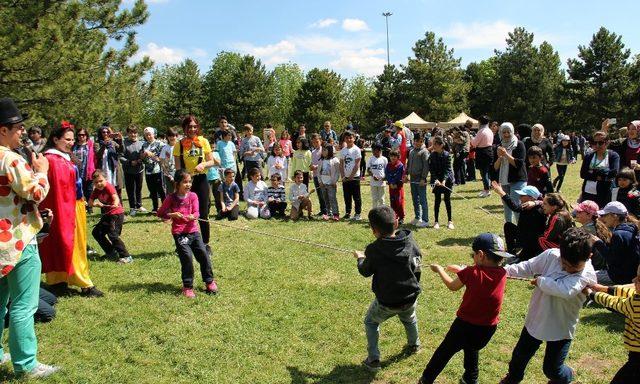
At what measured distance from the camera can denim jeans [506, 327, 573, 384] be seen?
146 inches

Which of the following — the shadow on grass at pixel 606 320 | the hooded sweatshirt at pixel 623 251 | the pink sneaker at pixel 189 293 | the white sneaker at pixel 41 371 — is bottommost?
the shadow on grass at pixel 606 320

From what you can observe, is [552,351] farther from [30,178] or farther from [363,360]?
[30,178]

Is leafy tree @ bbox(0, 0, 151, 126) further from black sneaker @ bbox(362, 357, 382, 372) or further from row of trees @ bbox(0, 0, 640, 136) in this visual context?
row of trees @ bbox(0, 0, 640, 136)

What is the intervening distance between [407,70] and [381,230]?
53.4 meters

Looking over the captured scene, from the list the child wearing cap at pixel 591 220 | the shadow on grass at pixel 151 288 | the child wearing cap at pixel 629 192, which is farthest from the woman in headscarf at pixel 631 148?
the shadow on grass at pixel 151 288

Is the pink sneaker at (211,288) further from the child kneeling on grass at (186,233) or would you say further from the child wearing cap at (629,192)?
the child wearing cap at (629,192)

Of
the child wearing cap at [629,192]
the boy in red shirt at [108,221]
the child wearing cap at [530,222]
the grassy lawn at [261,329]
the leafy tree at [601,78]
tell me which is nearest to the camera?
the grassy lawn at [261,329]

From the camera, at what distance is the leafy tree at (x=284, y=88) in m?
63.7

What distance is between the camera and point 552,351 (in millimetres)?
3727

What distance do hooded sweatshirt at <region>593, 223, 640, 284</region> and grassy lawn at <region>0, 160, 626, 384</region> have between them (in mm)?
517

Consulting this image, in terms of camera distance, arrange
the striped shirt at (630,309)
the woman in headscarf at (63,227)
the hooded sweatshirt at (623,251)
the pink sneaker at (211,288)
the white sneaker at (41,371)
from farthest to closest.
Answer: the pink sneaker at (211,288)
the woman in headscarf at (63,227)
the hooded sweatshirt at (623,251)
the white sneaker at (41,371)
the striped shirt at (630,309)

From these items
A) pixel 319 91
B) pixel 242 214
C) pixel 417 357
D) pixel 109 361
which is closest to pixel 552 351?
pixel 417 357

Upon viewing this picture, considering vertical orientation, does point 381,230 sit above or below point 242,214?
above

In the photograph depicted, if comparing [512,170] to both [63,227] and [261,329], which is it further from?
[63,227]
